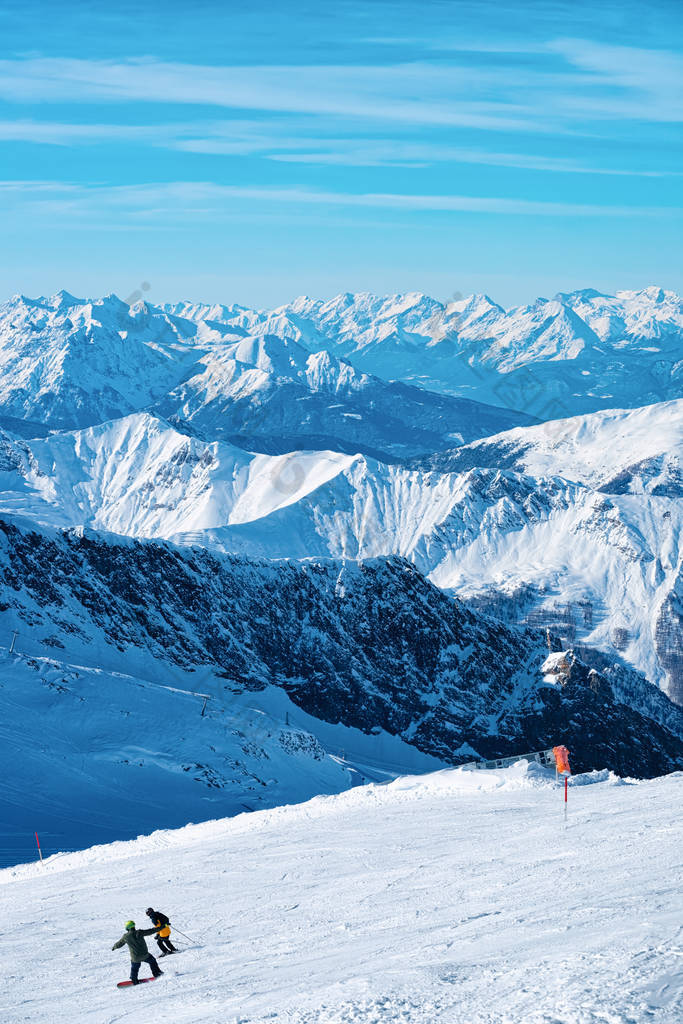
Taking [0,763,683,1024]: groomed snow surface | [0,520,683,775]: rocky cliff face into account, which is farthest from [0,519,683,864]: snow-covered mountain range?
[0,763,683,1024]: groomed snow surface

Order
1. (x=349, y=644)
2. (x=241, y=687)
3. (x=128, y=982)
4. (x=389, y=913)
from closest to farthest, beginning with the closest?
(x=128, y=982)
(x=389, y=913)
(x=241, y=687)
(x=349, y=644)

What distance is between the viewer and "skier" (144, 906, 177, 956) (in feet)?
79.3

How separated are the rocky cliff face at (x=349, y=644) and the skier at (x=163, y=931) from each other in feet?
279

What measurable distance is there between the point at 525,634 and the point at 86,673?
88162 mm

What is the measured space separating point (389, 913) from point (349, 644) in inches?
4796

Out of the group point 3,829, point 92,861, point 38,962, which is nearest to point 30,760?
point 3,829

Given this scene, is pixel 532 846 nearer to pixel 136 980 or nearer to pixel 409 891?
pixel 409 891

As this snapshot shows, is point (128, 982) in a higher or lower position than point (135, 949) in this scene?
lower

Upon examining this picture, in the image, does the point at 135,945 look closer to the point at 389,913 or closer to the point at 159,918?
the point at 159,918

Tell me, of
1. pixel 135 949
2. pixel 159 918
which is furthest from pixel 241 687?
pixel 135 949

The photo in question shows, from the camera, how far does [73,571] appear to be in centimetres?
12181

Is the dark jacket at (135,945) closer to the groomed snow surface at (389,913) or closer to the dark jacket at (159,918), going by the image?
the groomed snow surface at (389,913)

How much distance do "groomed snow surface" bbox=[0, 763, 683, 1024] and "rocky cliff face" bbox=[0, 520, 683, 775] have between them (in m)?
71.8

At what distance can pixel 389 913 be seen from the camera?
1027 inches
